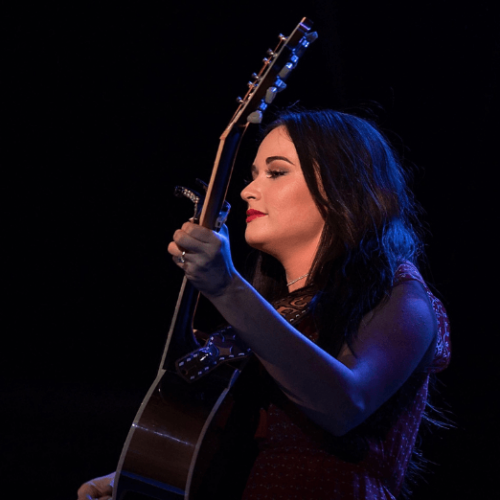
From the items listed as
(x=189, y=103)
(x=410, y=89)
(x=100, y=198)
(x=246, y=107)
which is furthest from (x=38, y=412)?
(x=410, y=89)

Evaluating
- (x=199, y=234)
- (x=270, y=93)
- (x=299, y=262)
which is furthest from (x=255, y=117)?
(x=299, y=262)

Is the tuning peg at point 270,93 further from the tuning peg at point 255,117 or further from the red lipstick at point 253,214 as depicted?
the red lipstick at point 253,214

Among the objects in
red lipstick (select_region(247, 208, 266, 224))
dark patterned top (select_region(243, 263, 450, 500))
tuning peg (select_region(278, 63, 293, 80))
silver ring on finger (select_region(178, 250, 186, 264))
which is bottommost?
dark patterned top (select_region(243, 263, 450, 500))

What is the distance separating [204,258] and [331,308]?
0.55 metres

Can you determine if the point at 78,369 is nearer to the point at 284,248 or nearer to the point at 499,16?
the point at 284,248

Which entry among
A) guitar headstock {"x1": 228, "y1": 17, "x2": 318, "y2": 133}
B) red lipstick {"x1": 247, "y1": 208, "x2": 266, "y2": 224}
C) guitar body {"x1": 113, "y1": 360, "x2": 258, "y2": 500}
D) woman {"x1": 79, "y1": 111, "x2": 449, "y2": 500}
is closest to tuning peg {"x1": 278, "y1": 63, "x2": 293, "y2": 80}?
guitar headstock {"x1": 228, "y1": 17, "x2": 318, "y2": 133}

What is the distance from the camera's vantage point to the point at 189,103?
11.6ft

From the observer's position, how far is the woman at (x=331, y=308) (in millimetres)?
951

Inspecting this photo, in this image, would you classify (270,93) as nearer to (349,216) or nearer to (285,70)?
(285,70)

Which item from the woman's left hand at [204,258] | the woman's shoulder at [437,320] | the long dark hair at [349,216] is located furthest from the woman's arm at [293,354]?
the woman's shoulder at [437,320]

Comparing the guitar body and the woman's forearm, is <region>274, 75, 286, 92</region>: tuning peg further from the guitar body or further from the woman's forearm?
the guitar body

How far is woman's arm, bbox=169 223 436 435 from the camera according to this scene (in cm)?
91

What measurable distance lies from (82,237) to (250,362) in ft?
8.83

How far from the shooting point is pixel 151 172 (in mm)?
3730
